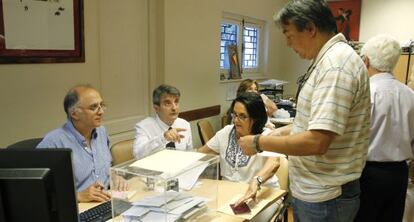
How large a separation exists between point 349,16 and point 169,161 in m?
5.01

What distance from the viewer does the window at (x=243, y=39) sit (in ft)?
14.5

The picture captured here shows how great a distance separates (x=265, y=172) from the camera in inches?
75.0

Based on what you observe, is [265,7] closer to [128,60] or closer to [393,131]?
[128,60]

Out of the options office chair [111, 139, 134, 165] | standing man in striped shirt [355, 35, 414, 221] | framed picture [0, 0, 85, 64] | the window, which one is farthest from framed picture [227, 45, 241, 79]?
standing man in striped shirt [355, 35, 414, 221]

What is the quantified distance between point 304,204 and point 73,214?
2.79ft

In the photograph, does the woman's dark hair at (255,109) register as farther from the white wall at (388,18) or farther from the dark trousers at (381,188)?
the white wall at (388,18)

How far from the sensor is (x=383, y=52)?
1893mm

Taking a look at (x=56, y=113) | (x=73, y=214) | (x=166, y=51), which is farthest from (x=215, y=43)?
(x=73, y=214)

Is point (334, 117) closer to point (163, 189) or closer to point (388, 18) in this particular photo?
point (163, 189)

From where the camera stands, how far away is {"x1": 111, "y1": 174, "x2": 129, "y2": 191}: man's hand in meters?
1.46

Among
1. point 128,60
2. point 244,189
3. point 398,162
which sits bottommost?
point 244,189

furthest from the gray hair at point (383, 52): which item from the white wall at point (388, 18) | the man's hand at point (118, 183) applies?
the white wall at point (388, 18)

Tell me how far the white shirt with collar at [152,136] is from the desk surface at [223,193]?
2.03ft

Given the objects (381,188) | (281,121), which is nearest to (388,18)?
(281,121)
